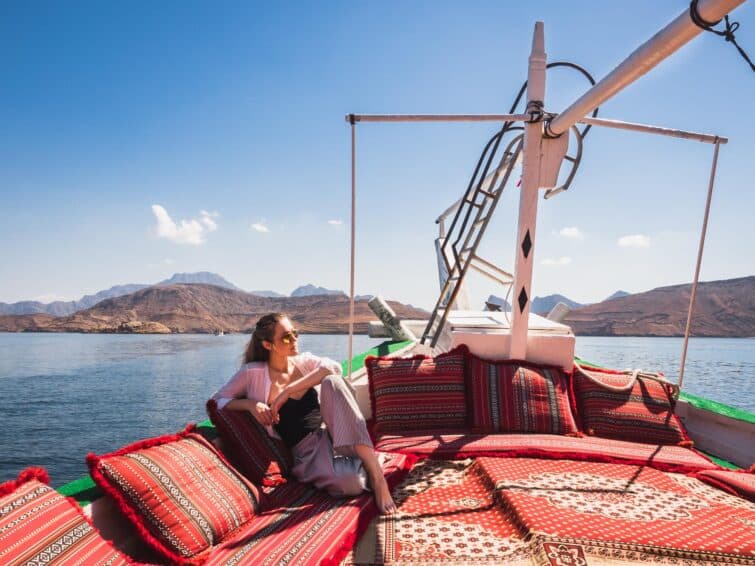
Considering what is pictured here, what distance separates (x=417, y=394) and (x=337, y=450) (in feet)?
2.94

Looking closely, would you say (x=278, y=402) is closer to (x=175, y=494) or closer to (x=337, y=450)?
(x=337, y=450)

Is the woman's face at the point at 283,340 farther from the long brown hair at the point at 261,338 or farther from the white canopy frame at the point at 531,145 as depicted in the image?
the white canopy frame at the point at 531,145

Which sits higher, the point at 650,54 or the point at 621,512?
the point at 650,54

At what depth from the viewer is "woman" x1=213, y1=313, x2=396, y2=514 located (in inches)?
80.6

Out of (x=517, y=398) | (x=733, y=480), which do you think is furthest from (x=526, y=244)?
(x=733, y=480)

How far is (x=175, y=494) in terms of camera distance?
5.34 feet

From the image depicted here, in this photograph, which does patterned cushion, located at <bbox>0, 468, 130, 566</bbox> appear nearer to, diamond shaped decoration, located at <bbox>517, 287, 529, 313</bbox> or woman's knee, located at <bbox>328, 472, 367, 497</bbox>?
woman's knee, located at <bbox>328, 472, 367, 497</bbox>

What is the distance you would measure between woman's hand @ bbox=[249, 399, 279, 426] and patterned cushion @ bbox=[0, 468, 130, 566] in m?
0.80

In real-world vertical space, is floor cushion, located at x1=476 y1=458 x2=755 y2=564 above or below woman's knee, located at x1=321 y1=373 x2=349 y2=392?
below

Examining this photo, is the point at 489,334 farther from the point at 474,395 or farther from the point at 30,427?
the point at 30,427

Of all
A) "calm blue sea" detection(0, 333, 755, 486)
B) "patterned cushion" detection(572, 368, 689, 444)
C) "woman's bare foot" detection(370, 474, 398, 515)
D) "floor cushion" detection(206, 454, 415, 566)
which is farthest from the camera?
"calm blue sea" detection(0, 333, 755, 486)

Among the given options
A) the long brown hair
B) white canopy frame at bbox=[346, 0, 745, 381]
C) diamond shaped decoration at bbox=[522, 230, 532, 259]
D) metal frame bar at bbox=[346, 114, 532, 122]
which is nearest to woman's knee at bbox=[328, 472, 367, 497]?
the long brown hair

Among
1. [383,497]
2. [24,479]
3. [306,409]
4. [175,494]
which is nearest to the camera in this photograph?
[24,479]

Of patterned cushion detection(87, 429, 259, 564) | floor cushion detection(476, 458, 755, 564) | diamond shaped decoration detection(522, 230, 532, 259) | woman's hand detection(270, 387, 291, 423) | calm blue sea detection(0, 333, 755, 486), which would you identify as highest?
diamond shaped decoration detection(522, 230, 532, 259)
